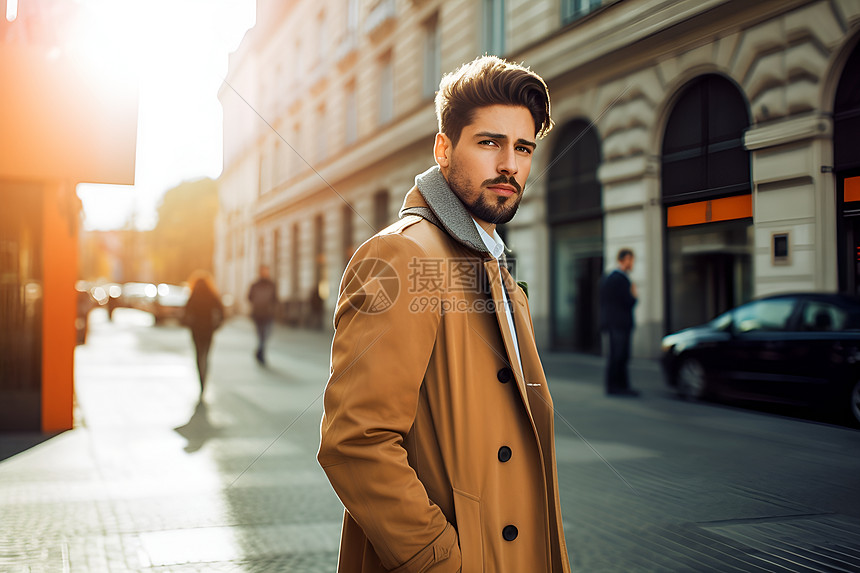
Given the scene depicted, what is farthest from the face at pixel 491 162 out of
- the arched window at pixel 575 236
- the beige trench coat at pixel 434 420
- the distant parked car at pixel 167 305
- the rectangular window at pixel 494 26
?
the distant parked car at pixel 167 305

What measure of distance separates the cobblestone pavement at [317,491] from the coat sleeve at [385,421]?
162cm

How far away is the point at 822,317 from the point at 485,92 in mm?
1369

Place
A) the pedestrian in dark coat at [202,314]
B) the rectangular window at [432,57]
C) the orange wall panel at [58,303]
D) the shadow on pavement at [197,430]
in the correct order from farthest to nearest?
the pedestrian in dark coat at [202,314]
the rectangular window at [432,57]
the orange wall panel at [58,303]
the shadow on pavement at [197,430]

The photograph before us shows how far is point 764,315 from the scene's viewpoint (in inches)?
105

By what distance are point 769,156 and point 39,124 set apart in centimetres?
692

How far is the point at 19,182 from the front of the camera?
7230mm

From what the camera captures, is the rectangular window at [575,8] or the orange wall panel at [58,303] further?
the orange wall panel at [58,303]

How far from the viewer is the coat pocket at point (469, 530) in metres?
1.59

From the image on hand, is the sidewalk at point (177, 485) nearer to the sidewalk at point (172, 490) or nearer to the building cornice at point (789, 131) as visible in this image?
the sidewalk at point (172, 490)

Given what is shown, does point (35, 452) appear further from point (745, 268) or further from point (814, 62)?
point (814, 62)

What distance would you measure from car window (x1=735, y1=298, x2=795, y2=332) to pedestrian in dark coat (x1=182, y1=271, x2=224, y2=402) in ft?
26.7

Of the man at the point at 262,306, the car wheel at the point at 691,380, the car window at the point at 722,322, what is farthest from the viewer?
the man at the point at 262,306

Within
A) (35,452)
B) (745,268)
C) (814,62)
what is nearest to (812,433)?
(745,268)

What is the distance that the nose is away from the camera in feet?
5.91
